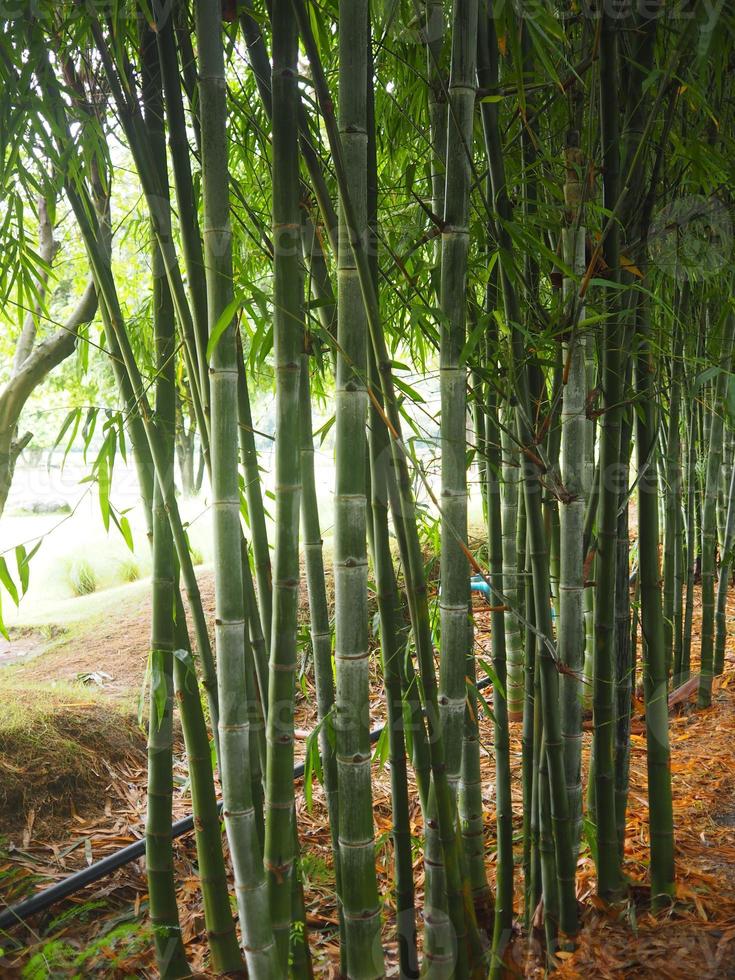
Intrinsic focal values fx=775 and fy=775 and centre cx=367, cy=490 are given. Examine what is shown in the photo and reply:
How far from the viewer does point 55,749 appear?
2320 mm

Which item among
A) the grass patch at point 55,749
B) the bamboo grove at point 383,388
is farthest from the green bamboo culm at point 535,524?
the grass patch at point 55,749

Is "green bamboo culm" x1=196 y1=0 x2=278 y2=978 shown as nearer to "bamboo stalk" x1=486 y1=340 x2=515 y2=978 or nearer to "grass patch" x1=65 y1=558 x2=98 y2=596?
"bamboo stalk" x1=486 y1=340 x2=515 y2=978

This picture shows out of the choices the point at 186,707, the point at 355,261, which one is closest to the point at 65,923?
the point at 186,707

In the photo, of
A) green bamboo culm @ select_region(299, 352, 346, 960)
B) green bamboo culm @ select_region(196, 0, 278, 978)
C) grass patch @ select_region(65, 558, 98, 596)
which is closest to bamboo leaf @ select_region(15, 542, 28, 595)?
green bamboo culm @ select_region(196, 0, 278, 978)

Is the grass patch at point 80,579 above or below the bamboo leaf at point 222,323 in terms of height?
below

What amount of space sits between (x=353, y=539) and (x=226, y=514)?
0.50 ft

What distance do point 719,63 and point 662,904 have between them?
159 centimetres

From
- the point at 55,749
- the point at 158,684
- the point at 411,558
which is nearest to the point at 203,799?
the point at 158,684

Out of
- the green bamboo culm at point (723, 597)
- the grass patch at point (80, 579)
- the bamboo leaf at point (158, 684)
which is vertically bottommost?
the grass patch at point (80, 579)

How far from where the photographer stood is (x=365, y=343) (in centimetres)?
89

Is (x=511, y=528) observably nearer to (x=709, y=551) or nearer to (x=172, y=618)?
(x=172, y=618)

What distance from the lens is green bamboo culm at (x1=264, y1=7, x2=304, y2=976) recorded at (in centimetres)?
87

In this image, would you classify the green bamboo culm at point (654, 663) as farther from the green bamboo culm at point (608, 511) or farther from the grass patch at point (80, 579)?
the grass patch at point (80, 579)

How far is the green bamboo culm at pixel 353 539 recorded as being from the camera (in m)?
0.84
